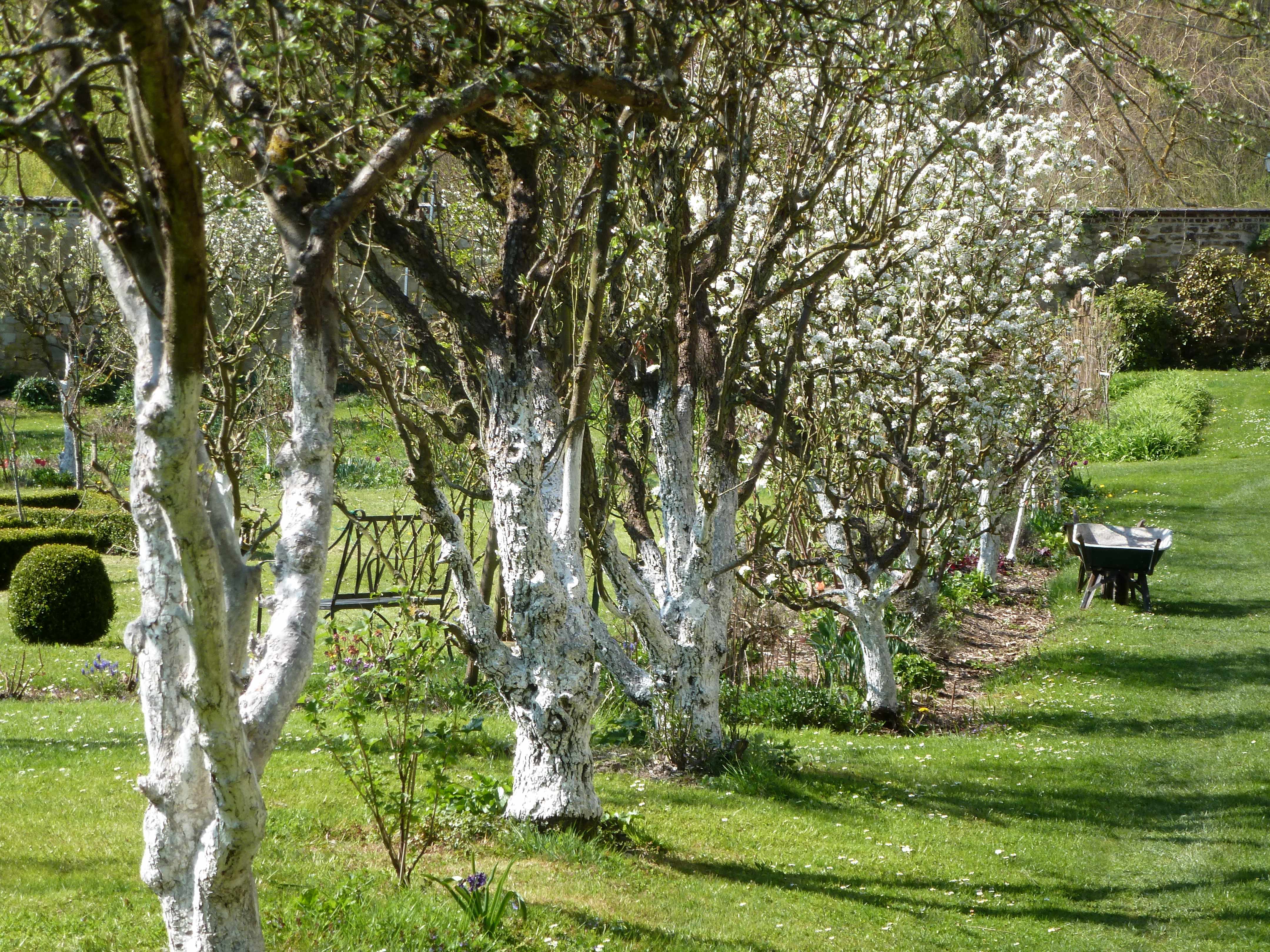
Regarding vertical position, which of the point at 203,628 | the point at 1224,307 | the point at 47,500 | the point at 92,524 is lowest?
the point at 92,524

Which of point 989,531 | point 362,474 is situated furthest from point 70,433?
point 989,531

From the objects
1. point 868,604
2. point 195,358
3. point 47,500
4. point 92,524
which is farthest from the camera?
point 47,500

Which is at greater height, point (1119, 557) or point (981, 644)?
point (1119, 557)

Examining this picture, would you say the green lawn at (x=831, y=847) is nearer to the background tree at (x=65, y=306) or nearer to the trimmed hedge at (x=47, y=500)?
the trimmed hedge at (x=47, y=500)

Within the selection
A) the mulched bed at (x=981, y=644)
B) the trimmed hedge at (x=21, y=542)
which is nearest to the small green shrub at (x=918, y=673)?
the mulched bed at (x=981, y=644)

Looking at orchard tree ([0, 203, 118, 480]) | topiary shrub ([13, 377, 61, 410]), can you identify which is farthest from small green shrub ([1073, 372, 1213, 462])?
topiary shrub ([13, 377, 61, 410])

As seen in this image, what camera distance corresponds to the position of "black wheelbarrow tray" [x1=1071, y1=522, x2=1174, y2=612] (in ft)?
42.3

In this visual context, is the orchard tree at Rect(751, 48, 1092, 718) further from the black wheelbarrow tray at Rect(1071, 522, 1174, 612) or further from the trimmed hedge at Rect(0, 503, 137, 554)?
the trimmed hedge at Rect(0, 503, 137, 554)

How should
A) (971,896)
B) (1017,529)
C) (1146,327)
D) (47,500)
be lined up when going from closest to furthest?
(971,896), (1017,529), (47,500), (1146,327)

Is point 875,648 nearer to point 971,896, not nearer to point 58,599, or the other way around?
point 971,896

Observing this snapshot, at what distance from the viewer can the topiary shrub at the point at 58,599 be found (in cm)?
1184

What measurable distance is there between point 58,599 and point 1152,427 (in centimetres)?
2019

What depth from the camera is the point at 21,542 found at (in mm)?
14781

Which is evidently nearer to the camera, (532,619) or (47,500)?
(532,619)
